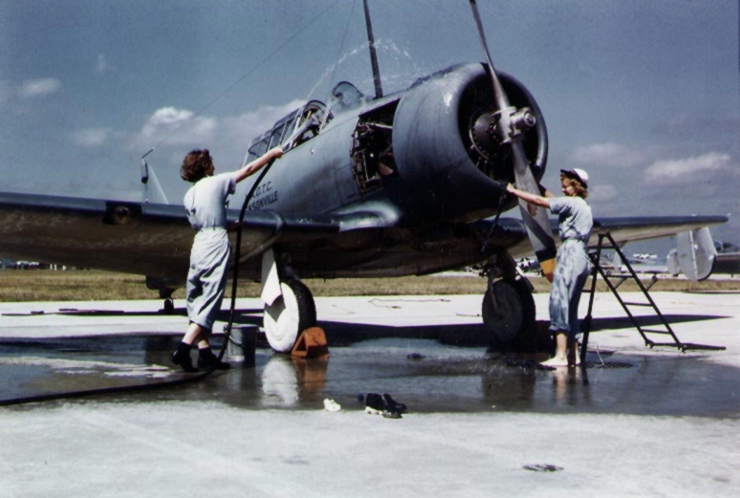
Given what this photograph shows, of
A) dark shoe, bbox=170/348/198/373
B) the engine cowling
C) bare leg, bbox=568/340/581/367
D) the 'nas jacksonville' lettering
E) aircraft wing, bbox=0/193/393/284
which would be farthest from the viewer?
the 'nas jacksonville' lettering

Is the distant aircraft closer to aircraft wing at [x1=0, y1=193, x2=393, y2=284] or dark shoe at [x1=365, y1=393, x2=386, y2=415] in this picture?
aircraft wing at [x1=0, y1=193, x2=393, y2=284]

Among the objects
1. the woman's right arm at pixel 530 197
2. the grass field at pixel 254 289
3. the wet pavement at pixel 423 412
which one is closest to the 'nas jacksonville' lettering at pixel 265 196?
the wet pavement at pixel 423 412

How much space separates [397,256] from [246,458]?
5742mm

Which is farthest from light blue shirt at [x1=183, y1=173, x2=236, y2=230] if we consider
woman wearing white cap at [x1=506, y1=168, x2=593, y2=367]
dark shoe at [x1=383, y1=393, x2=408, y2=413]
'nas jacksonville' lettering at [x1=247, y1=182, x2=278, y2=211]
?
'nas jacksonville' lettering at [x1=247, y1=182, x2=278, y2=211]

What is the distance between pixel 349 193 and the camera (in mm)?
8234

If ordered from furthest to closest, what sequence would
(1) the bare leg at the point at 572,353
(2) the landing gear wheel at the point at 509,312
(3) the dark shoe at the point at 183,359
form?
(2) the landing gear wheel at the point at 509,312, (1) the bare leg at the point at 572,353, (3) the dark shoe at the point at 183,359

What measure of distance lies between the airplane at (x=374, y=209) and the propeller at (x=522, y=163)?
11mm

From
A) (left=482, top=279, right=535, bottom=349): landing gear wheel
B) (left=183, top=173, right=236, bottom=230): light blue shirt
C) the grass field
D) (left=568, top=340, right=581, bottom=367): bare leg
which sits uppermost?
(left=183, top=173, right=236, bottom=230): light blue shirt

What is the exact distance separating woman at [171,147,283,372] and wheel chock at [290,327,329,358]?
1.24 m

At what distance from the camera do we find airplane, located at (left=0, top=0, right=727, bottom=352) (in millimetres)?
7004

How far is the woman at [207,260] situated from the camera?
19.2 ft

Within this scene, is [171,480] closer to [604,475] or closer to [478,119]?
[604,475]

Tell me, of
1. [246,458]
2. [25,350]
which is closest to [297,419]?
[246,458]

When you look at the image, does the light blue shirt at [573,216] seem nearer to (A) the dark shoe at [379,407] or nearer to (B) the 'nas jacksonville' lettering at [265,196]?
(A) the dark shoe at [379,407]
